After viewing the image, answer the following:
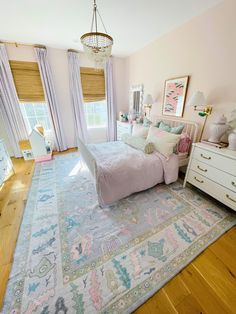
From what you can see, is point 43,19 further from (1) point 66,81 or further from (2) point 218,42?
(2) point 218,42

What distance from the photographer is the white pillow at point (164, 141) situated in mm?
2141

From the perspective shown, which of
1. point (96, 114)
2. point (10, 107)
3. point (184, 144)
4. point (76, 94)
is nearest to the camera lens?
point (184, 144)

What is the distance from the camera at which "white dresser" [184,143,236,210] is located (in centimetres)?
160

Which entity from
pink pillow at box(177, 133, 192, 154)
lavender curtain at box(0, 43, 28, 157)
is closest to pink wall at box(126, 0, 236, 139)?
pink pillow at box(177, 133, 192, 154)

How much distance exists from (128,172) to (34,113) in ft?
10.4

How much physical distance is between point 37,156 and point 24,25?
2.41 metres

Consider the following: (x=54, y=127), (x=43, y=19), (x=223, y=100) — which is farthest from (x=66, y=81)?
(x=223, y=100)

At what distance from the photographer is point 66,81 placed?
358 cm

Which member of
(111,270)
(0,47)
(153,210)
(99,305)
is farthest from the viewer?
(0,47)

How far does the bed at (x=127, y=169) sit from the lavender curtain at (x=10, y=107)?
2236 mm

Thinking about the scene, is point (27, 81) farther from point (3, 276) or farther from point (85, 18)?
point (3, 276)

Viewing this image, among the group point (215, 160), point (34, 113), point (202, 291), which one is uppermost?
point (34, 113)

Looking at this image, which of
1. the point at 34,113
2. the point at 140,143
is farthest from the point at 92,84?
the point at 140,143

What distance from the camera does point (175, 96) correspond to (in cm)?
263
